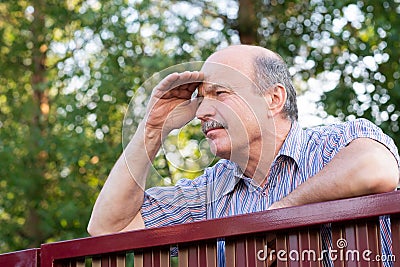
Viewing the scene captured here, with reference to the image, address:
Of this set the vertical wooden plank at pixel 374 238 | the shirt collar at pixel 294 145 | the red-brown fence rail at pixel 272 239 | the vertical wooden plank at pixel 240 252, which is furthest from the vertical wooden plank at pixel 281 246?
the shirt collar at pixel 294 145

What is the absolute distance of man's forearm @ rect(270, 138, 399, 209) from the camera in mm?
2258

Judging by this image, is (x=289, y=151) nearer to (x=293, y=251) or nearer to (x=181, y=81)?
(x=181, y=81)

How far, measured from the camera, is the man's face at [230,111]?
2.72m

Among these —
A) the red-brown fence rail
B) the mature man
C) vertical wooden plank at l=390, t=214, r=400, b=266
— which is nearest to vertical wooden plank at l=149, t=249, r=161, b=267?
the red-brown fence rail

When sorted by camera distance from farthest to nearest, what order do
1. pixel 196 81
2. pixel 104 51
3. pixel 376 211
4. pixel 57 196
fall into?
pixel 57 196 → pixel 104 51 → pixel 196 81 → pixel 376 211

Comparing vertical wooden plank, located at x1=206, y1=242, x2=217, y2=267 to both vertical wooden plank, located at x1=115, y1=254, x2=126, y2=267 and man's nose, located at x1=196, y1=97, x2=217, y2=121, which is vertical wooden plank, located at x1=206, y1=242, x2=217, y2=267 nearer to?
vertical wooden plank, located at x1=115, y1=254, x2=126, y2=267

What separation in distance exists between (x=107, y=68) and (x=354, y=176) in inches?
263

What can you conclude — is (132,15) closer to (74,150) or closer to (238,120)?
(74,150)

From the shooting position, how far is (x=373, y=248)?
2.10 metres

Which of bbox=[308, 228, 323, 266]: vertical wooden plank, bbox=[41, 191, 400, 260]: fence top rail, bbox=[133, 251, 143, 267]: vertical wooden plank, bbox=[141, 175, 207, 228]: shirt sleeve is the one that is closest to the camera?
bbox=[41, 191, 400, 260]: fence top rail

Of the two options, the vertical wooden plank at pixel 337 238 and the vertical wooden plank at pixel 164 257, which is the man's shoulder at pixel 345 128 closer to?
the vertical wooden plank at pixel 337 238

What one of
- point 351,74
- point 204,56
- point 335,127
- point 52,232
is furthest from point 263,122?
point 52,232

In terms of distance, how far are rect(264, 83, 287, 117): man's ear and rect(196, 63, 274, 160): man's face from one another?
0.08 ft

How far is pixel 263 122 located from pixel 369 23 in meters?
5.00
